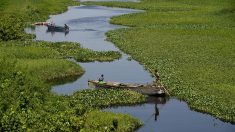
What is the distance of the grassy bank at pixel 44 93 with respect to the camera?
22.3 meters

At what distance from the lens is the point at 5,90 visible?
93.5ft

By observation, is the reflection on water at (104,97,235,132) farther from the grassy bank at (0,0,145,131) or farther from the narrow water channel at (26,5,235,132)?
the grassy bank at (0,0,145,131)

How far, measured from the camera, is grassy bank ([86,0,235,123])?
132 feet

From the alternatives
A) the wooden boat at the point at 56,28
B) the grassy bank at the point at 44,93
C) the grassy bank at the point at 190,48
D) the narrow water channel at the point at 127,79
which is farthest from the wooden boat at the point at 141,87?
the wooden boat at the point at 56,28

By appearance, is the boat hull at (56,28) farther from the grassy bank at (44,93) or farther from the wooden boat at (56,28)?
the grassy bank at (44,93)

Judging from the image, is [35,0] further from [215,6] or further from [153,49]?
Answer: [153,49]

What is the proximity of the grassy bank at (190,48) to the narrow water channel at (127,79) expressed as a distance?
3.68 feet

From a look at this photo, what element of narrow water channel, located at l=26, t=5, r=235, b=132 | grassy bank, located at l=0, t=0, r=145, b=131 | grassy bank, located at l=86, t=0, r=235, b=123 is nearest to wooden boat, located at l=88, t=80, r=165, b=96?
narrow water channel, located at l=26, t=5, r=235, b=132

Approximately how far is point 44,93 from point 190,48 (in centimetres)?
3105

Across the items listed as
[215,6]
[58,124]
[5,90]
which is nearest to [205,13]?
[215,6]

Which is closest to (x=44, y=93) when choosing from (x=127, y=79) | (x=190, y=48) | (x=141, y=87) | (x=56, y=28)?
(x=141, y=87)

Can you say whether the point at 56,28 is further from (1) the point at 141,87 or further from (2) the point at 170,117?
(2) the point at 170,117

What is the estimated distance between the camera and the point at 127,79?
47.7 m

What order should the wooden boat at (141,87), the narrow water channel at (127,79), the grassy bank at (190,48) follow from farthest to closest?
1. the wooden boat at (141,87)
2. the grassy bank at (190,48)
3. the narrow water channel at (127,79)
